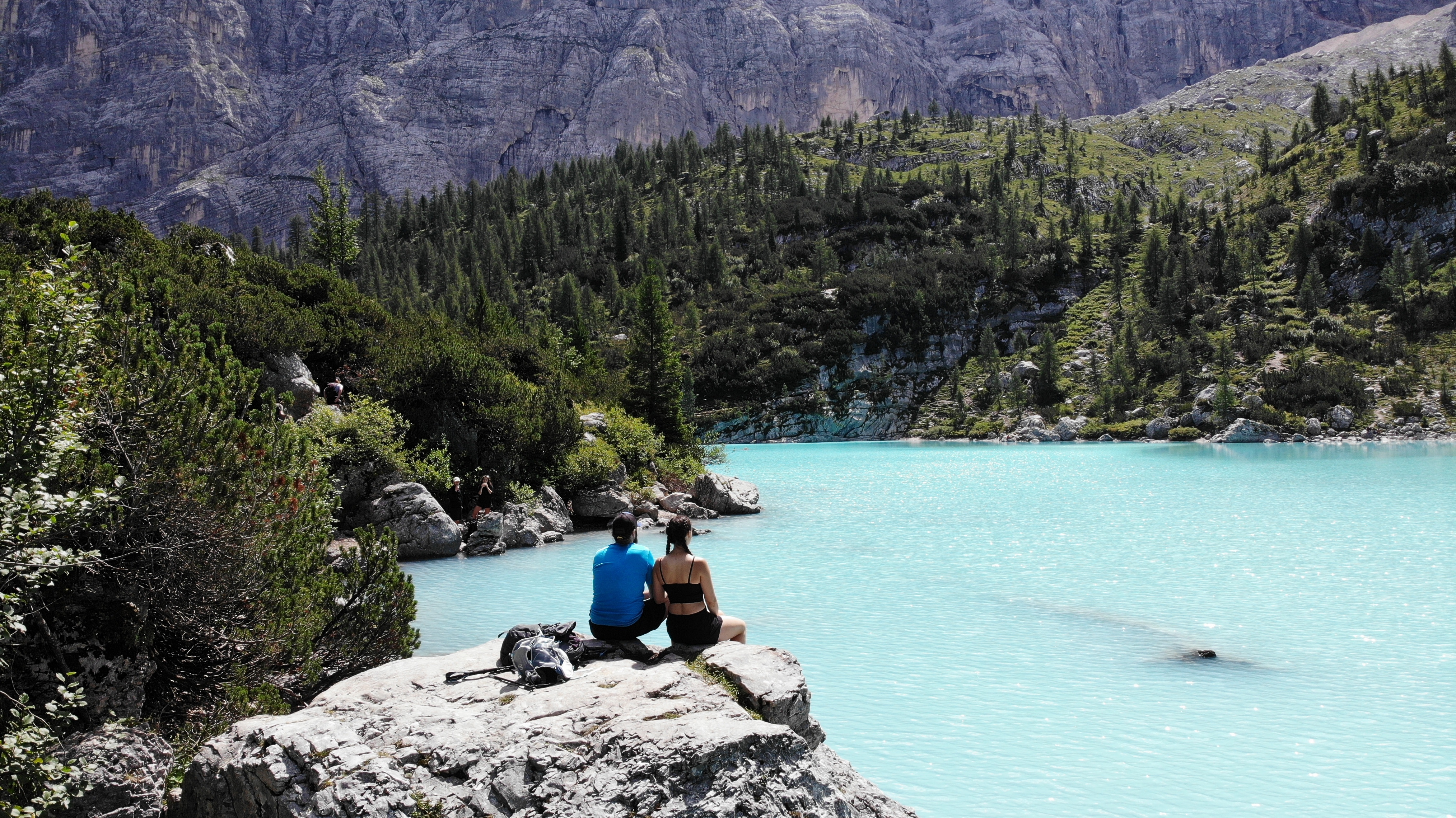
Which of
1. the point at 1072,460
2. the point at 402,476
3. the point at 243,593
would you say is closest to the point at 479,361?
the point at 402,476

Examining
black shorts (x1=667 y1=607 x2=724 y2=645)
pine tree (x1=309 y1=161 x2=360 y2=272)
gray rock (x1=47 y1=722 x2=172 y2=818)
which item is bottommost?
A: gray rock (x1=47 y1=722 x2=172 y2=818)

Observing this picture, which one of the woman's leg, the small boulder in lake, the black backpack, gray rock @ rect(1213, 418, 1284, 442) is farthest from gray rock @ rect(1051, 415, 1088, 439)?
the black backpack

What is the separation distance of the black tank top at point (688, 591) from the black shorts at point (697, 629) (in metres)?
0.13

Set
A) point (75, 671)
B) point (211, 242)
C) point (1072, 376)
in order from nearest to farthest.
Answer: point (75, 671)
point (211, 242)
point (1072, 376)

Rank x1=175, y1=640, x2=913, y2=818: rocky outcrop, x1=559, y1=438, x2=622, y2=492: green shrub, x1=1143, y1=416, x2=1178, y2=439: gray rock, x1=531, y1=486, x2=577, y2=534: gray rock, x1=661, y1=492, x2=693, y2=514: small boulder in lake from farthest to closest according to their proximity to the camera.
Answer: x1=1143, y1=416, x2=1178, y2=439: gray rock → x1=661, y1=492, x2=693, y2=514: small boulder in lake → x1=559, y1=438, x2=622, y2=492: green shrub → x1=531, y1=486, x2=577, y2=534: gray rock → x1=175, y1=640, x2=913, y2=818: rocky outcrop

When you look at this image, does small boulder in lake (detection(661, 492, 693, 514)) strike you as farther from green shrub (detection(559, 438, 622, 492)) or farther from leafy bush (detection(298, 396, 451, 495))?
leafy bush (detection(298, 396, 451, 495))

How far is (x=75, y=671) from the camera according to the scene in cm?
712

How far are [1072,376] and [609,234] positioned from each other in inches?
3015

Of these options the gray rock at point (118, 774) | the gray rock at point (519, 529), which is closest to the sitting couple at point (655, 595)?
the gray rock at point (118, 774)

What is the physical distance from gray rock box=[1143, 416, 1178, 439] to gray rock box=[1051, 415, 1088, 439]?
7319 mm

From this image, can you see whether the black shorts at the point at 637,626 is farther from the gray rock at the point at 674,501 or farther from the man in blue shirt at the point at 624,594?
the gray rock at the point at 674,501

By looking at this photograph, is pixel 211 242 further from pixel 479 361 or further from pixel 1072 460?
pixel 1072 460

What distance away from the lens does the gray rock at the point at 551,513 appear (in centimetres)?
2789

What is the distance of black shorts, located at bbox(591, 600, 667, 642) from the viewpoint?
8.61 meters
